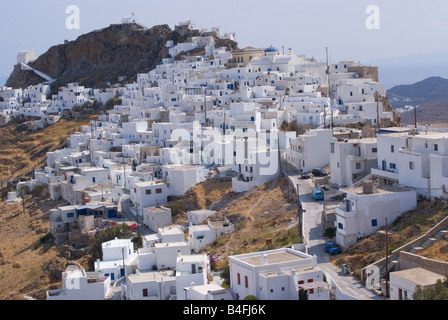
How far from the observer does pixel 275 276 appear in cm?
1492

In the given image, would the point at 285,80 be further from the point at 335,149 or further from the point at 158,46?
the point at 158,46

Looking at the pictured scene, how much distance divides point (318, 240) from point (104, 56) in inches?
2070

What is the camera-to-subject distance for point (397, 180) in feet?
68.7

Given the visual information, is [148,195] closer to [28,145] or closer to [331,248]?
[331,248]

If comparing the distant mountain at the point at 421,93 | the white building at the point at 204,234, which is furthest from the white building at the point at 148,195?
the distant mountain at the point at 421,93

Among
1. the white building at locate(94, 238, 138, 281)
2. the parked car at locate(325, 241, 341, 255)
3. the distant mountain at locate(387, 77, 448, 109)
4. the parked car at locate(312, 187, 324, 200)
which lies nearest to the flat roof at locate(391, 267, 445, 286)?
the parked car at locate(325, 241, 341, 255)

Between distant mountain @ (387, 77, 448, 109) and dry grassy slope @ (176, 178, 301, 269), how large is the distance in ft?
188

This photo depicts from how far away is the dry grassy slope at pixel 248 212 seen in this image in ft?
69.0

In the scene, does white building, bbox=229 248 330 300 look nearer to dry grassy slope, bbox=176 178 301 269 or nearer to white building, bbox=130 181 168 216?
dry grassy slope, bbox=176 178 301 269

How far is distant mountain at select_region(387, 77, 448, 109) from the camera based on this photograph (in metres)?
85.6

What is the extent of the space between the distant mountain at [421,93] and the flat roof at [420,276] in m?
68.6
